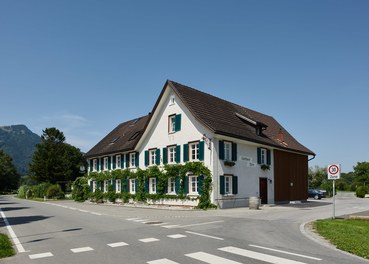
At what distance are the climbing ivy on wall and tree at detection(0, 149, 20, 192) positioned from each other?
3344 inches

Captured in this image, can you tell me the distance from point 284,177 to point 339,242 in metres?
23.6

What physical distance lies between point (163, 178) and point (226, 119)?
23.1ft

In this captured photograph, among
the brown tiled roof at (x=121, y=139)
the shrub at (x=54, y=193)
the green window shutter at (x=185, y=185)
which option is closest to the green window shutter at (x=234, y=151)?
the green window shutter at (x=185, y=185)

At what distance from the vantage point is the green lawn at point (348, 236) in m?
9.44

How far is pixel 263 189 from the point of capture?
30.7 m

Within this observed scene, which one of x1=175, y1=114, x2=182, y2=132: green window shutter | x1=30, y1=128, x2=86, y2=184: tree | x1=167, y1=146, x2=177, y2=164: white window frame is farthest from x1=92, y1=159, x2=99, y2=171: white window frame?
x1=30, y1=128, x2=86, y2=184: tree

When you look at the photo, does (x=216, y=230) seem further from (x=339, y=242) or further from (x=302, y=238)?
(x=339, y=242)

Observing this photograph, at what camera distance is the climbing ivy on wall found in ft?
83.8

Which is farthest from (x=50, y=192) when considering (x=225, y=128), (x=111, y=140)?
(x=225, y=128)

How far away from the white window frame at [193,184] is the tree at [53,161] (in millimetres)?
58978

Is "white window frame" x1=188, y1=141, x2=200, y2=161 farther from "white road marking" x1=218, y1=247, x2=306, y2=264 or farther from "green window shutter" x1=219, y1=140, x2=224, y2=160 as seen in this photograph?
"white road marking" x1=218, y1=247, x2=306, y2=264

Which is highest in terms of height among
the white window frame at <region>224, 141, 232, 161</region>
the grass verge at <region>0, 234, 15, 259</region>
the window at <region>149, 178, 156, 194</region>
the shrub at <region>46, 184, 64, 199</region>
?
the white window frame at <region>224, 141, 232, 161</region>

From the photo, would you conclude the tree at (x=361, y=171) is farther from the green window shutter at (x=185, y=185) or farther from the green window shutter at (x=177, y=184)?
the green window shutter at (x=185, y=185)

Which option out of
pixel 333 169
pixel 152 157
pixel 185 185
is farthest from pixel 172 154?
pixel 333 169
